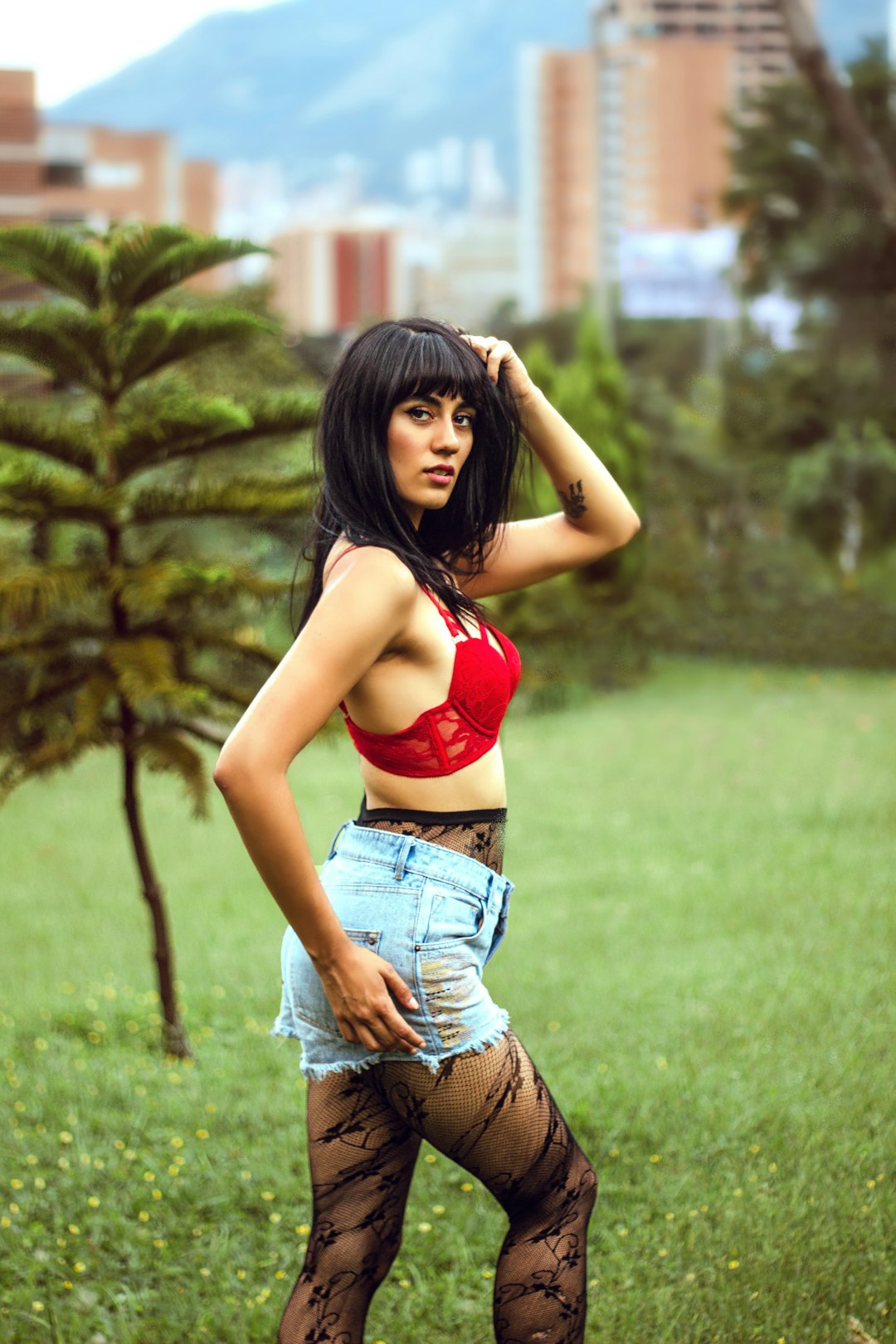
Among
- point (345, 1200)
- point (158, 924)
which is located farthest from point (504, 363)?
point (158, 924)

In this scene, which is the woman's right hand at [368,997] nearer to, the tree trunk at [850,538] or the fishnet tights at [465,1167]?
the fishnet tights at [465,1167]

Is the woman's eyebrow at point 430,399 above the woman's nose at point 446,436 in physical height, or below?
above

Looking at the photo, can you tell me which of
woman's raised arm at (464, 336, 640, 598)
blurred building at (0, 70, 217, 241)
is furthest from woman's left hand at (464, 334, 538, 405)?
blurred building at (0, 70, 217, 241)

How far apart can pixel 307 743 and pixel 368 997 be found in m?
0.39

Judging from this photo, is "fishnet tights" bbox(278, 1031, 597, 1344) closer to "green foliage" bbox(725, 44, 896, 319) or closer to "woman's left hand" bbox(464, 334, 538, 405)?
"woman's left hand" bbox(464, 334, 538, 405)

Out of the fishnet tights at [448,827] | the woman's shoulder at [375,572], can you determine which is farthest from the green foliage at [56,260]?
the fishnet tights at [448,827]

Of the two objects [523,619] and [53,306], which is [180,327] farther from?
[523,619]

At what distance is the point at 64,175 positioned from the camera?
10556 cm

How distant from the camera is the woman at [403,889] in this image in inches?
86.0

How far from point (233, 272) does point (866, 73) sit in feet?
568

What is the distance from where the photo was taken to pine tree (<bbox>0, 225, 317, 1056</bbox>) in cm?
446

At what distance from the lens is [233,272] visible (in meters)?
182

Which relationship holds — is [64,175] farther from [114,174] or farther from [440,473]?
[440,473]

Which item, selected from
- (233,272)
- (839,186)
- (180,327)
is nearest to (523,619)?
(839,186)
